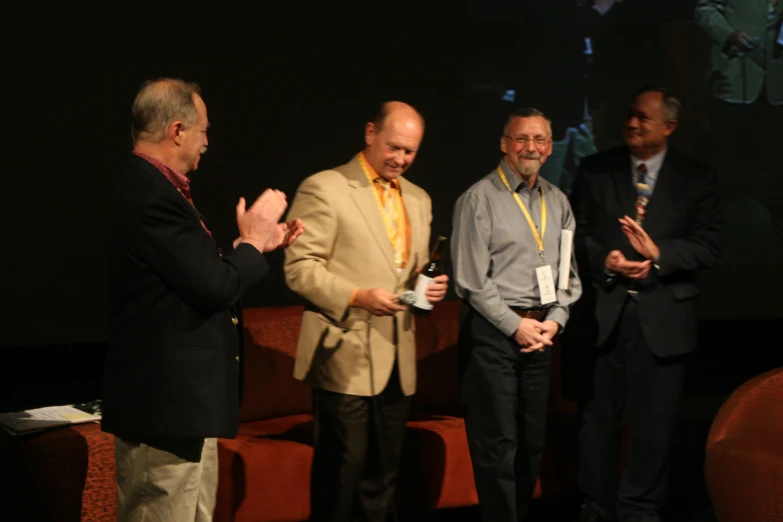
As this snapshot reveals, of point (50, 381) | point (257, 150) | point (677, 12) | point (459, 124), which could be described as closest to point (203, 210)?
point (257, 150)

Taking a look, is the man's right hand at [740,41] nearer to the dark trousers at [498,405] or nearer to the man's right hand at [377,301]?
the dark trousers at [498,405]

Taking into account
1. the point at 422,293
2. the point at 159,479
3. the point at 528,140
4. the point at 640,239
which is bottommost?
the point at 159,479

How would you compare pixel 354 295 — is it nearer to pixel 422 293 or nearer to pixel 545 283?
pixel 422 293

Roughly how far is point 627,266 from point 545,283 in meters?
0.38

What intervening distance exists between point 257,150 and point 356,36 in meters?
0.85

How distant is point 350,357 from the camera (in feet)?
9.68

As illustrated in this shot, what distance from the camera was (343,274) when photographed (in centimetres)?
297

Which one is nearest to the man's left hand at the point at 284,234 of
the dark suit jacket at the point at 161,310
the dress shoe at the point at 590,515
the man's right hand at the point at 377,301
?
the dark suit jacket at the point at 161,310

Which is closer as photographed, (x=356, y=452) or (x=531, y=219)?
(x=356, y=452)

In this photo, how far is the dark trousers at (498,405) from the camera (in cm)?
326

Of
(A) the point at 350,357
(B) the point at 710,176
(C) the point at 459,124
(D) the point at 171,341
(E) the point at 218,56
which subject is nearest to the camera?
(D) the point at 171,341

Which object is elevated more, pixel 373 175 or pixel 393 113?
pixel 393 113

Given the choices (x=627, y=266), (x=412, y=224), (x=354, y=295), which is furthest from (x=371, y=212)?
(x=627, y=266)

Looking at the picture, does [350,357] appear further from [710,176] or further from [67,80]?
[67,80]
